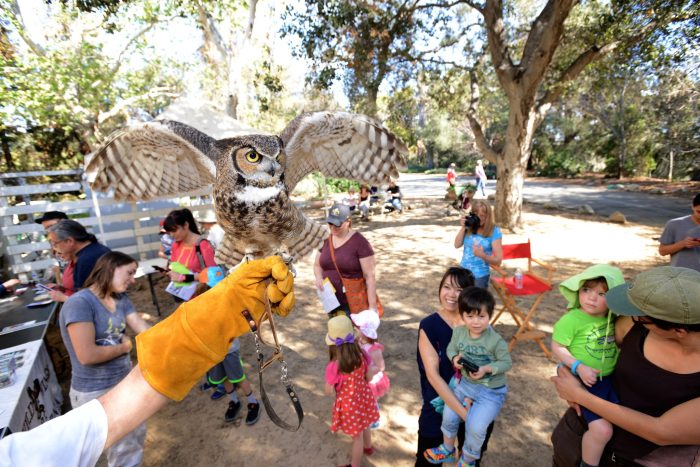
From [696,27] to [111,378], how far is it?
385 inches

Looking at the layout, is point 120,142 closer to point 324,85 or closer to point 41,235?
point 41,235

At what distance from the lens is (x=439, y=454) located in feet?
6.47

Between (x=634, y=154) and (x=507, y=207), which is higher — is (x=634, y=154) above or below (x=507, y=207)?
above

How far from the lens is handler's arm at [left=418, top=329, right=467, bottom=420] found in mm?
1881

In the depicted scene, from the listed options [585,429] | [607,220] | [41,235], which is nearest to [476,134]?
[607,220]

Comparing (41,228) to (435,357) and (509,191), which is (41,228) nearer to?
(435,357)

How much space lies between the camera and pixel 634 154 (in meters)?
22.5

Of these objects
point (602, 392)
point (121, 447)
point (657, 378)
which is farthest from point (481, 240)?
point (121, 447)

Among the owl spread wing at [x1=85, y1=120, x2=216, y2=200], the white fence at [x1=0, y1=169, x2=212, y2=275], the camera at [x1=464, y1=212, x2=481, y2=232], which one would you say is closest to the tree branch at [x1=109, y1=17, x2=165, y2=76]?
the white fence at [x1=0, y1=169, x2=212, y2=275]

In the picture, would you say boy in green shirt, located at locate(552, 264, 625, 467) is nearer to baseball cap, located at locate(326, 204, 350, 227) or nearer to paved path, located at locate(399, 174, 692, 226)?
baseball cap, located at locate(326, 204, 350, 227)

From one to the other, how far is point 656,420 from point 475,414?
2.64ft

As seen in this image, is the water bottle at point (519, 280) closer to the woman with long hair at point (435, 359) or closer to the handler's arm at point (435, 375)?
the woman with long hair at point (435, 359)

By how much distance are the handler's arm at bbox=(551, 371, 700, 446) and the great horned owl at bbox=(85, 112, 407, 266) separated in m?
1.99

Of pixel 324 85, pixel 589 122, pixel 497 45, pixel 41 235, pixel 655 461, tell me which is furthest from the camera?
pixel 589 122
